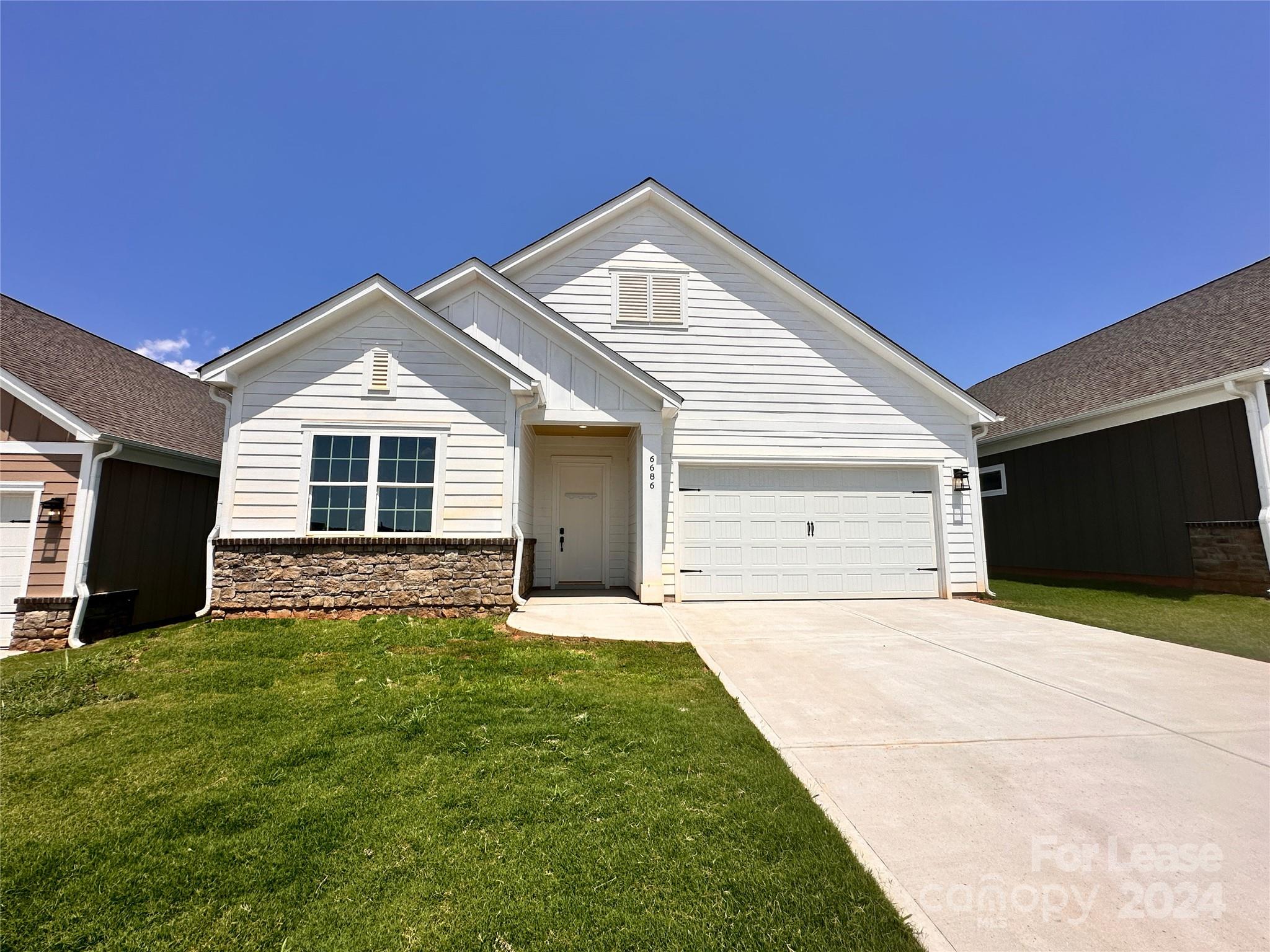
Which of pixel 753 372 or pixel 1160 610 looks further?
pixel 753 372

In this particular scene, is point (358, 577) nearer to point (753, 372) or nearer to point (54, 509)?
point (54, 509)

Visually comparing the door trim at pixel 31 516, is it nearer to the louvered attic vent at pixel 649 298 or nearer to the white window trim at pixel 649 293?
the white window trim at pixel 649 293

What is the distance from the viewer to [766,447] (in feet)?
33.0

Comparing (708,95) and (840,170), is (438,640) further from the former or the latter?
(840,170)

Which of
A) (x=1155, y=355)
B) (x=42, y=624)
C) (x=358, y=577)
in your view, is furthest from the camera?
(x=1155, y=355)

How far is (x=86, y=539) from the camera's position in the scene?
25.1 feet

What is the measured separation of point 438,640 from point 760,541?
5932 mm

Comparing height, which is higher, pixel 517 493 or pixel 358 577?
pixel 517 493

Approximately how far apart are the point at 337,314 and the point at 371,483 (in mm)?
2654

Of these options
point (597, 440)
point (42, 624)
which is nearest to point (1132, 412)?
point (597, 440)

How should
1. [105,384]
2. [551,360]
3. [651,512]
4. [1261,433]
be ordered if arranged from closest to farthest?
[1261,433], [551,360], [651,512], [105,384]

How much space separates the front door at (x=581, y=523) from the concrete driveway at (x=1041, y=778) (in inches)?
208

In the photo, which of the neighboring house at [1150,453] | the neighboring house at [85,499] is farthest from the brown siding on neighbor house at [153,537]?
the neighboring house at [1150,453]

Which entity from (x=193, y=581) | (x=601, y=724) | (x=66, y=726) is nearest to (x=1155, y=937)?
(x=601, y=724)
